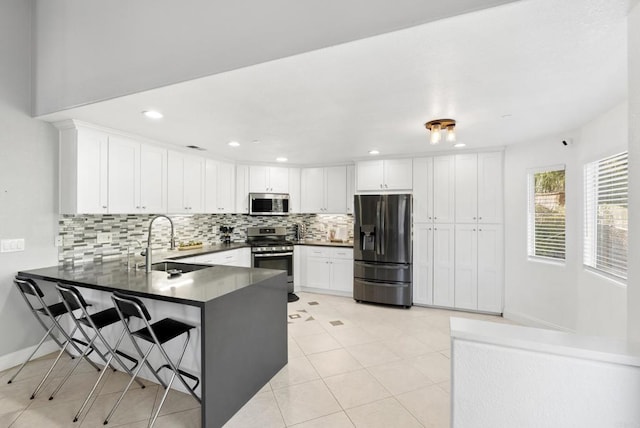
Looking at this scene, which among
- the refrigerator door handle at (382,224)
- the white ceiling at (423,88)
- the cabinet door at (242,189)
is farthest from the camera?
the cabinet door at (242,189)

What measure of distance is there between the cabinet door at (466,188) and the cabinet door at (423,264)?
50cm

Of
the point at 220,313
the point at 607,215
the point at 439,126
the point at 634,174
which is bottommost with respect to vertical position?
the point at 220,313

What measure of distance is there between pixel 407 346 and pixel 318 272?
2345 mm

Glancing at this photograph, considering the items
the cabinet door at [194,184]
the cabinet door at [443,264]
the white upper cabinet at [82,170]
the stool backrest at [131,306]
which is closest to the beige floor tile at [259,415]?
the stool backrest at [131,306]

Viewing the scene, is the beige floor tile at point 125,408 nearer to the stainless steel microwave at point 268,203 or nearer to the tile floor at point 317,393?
the tile floor at point 317,393

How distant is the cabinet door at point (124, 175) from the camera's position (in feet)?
10.8

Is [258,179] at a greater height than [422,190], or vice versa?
[258,179]

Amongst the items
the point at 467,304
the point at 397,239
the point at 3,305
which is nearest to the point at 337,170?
the point at 397,239

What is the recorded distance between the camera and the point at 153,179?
3.77 m

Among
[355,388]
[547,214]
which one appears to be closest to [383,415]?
[355,388]

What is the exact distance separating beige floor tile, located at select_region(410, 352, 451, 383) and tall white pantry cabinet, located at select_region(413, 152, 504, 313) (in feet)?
5.27

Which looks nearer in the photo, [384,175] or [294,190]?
[384,175]

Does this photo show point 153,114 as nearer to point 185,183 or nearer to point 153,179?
point 153,179

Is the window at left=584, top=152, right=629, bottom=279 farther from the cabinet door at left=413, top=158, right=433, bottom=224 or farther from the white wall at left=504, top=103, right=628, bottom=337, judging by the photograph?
the cabinet door at left=413, top=158, right=433, bottom=224
